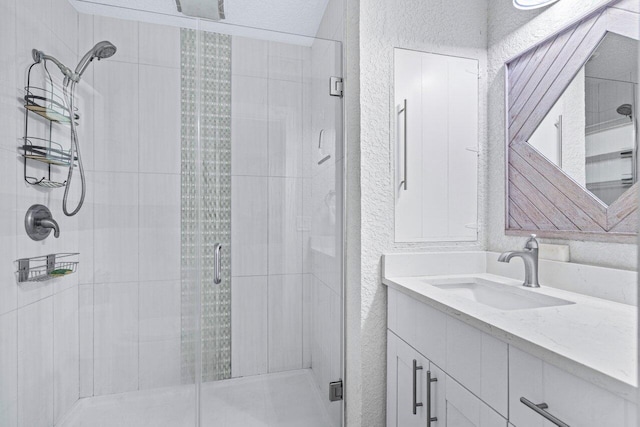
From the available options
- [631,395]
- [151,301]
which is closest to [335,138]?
[151,301]

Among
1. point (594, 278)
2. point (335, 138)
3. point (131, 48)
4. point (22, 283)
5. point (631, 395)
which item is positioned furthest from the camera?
point (335, 138)

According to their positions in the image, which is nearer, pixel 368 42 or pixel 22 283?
pixel 22 283

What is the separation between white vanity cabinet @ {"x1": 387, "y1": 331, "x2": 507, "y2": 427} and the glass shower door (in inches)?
11.2

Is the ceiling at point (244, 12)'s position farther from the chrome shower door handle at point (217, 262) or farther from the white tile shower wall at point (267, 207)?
the chrome shower door handle at point (217, 262)

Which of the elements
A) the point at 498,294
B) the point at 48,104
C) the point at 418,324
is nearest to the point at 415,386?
the point at 418,324

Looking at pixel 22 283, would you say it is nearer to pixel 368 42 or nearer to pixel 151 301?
pixel 151 301

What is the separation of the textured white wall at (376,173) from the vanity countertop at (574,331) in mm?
320

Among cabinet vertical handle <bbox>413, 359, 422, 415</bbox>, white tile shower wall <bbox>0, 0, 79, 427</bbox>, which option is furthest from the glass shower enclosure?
cabinet vertical handle <bbox>413, 359, 422, 415</bbox>

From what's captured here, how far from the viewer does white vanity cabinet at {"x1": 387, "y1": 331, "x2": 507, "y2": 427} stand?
0.89 metres

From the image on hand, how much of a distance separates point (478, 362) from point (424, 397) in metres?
0.35

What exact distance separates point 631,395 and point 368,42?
1.42m

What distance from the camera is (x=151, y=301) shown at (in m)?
1.40

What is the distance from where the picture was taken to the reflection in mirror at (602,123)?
1.02 meters

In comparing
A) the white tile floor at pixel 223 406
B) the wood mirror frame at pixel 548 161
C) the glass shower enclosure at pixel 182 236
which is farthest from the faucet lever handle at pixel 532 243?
the white tile floor at pixel 223 406
